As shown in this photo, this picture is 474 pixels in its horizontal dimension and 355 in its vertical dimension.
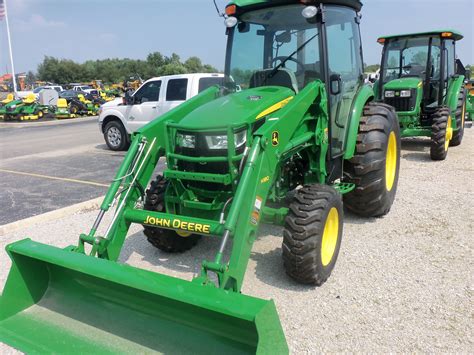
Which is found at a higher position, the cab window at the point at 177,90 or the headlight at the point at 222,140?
the cab window at the point at 177,90

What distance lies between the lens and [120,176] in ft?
12.0

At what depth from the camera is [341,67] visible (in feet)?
15.4

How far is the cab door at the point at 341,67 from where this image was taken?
439cm

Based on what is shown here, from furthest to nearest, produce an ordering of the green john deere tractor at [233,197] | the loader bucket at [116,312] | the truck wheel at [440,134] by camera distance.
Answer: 1. the truck wheel at [440,134]
2. the green john deere tractor at [233,197]
3. the loader bucket at [116,312]

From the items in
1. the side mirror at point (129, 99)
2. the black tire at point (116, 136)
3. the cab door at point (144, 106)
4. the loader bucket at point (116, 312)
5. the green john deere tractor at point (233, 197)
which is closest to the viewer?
the loader bucket at point (116, 312)

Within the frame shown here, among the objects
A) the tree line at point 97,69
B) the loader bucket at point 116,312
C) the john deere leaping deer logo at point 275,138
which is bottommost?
the loader bucket at point 116,312

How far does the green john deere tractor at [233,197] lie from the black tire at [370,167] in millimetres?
16

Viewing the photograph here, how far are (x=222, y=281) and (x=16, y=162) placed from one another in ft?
31.4

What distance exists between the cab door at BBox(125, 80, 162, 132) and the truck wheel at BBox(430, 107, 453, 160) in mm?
6388

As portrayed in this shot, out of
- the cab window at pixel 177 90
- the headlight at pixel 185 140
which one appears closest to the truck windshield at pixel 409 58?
the cab window at pixel 177 90

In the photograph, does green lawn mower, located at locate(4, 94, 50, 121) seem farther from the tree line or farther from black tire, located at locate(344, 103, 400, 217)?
the tree line

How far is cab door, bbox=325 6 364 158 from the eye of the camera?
4.39 meters

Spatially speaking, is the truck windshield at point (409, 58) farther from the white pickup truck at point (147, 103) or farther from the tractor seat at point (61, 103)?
the tractor seat at point (61, 103)

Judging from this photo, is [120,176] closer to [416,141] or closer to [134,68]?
[416,141]
